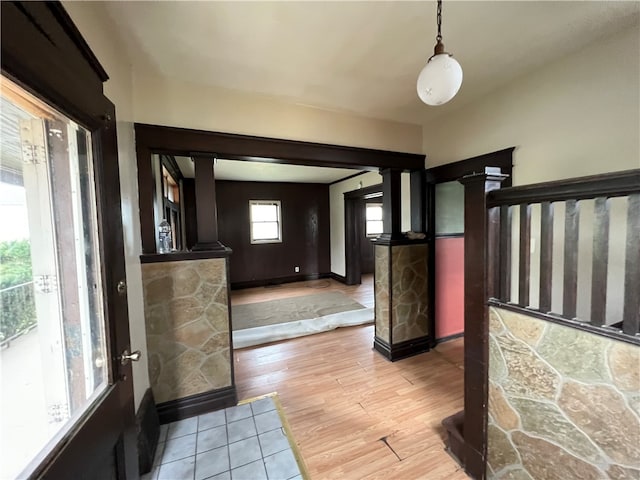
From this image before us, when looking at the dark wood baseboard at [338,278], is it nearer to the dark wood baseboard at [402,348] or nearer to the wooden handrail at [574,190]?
the dark wood baseboard at [402,348]

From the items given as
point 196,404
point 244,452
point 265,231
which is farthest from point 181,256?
point 265,231

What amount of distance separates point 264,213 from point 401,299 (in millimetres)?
4218

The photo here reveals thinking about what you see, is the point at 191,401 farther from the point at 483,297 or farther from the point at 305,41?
the point at 305,41

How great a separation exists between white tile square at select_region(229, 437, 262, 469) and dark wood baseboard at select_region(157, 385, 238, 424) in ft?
1.36

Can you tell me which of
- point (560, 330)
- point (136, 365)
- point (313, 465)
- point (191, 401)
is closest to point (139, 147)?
→ point (136, 365)

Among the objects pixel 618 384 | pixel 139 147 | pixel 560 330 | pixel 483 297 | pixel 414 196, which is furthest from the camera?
pixel 414 196

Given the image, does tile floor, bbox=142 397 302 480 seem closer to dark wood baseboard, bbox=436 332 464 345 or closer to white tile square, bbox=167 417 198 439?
white tile square, bbox=167 417 198 439

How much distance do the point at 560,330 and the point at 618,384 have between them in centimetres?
22

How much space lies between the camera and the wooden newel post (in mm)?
1360

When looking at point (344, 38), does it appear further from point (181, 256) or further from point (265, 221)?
point (265, 221)

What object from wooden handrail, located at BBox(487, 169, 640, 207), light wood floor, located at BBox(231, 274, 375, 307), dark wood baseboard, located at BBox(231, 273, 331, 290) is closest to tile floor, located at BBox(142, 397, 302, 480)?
wooden handrail, located at BBox(487, 169, 640, 207)

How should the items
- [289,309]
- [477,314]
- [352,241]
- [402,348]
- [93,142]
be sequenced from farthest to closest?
1. [352,241]
2. [289,309]
3. [402,348]
4. [477,314]
5. [93,142]

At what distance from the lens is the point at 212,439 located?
5.81 feet

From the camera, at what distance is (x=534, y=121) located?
1.99 metres
